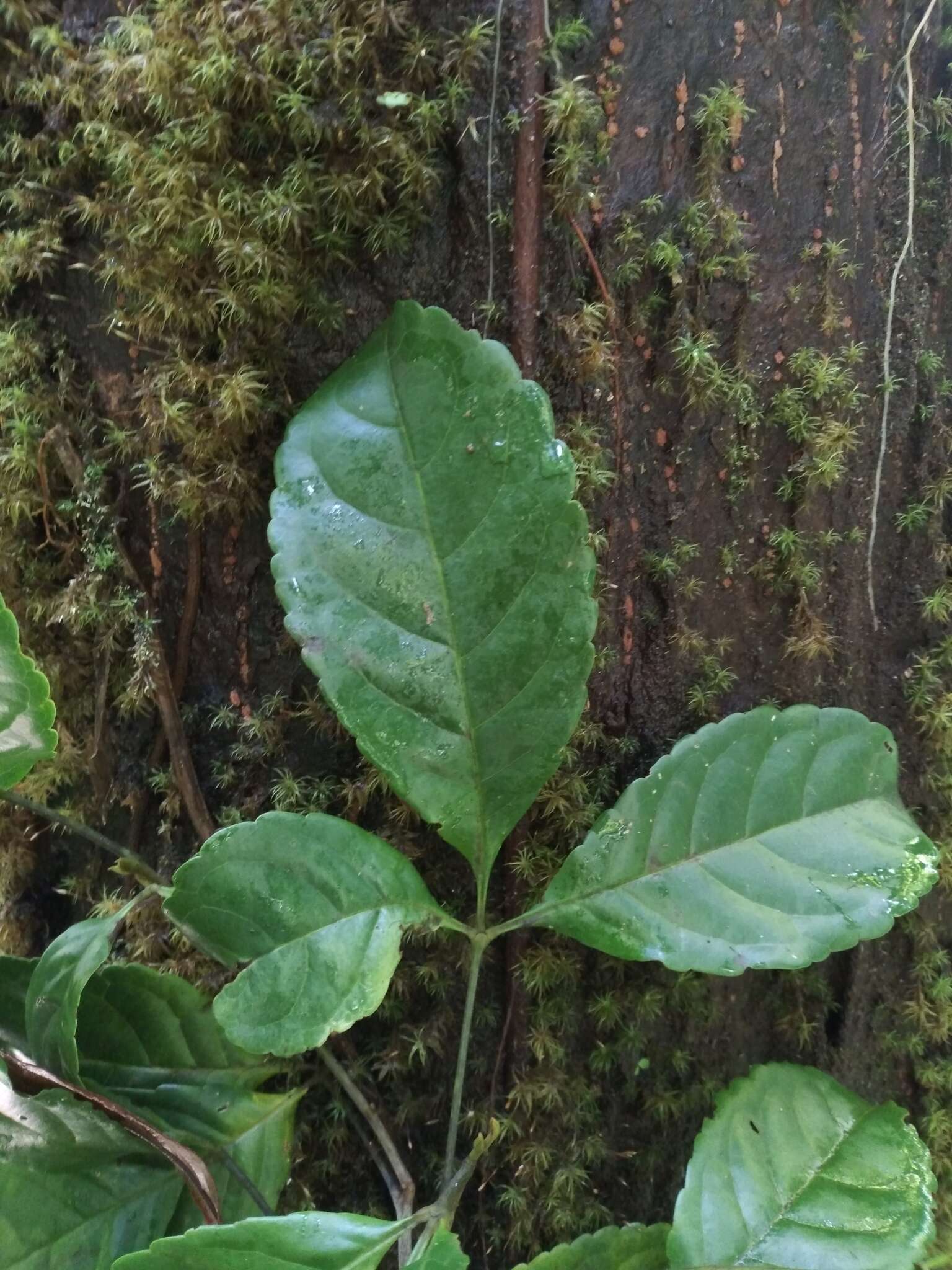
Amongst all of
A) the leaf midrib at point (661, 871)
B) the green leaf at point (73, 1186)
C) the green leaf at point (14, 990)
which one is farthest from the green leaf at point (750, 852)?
the green leaf at point (14, 990)

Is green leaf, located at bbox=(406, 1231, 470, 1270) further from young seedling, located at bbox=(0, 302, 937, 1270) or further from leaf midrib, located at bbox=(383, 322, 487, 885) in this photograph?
leaf midrib, located at bbox=(383, 322, 487, 885)

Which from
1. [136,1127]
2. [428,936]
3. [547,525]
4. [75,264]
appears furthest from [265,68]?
[136,1127]

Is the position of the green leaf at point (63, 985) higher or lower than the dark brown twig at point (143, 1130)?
higher

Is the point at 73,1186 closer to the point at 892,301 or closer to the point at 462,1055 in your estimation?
the point at 462,1055

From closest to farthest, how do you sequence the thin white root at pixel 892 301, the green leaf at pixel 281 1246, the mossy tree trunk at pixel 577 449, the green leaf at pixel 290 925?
the green leaf at pixel 281 1246, the green leaf at pixel 290 925, the mossy tree trunk at pixel 577 449, the thin white root at pixel 892 301

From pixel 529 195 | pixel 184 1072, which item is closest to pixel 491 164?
pixel 529 195

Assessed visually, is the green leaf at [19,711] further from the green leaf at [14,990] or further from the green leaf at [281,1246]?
the green leaf at [281,1246]
